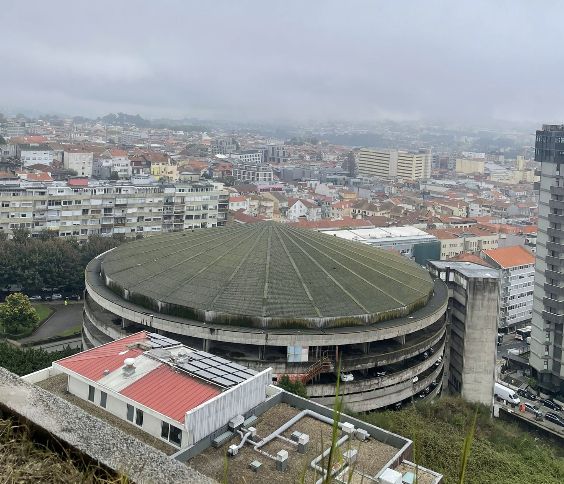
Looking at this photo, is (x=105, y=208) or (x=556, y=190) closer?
(x=556, y=190)

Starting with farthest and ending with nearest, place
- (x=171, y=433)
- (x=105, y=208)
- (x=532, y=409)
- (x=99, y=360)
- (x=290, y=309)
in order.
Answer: (x=105, y=208) → (x=532, y=409) → (x=290, y=309) → (x=99, y=360) → (x=171, y=433)

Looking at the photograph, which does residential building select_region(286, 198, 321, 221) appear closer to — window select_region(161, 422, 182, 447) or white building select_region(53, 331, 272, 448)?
white building select_region(53, 331, 272, 448)

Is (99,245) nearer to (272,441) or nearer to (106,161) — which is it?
(272,441)

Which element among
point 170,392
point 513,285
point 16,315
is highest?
point 170,392

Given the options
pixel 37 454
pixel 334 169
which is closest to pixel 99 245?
pixel 37 454

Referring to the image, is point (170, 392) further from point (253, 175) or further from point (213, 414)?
point (253, 175)

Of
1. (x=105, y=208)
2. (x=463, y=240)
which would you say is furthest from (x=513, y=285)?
(x=105, y=208)

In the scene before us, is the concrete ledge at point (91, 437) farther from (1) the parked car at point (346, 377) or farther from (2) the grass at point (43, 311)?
(2) the grass at point (43, 311)
